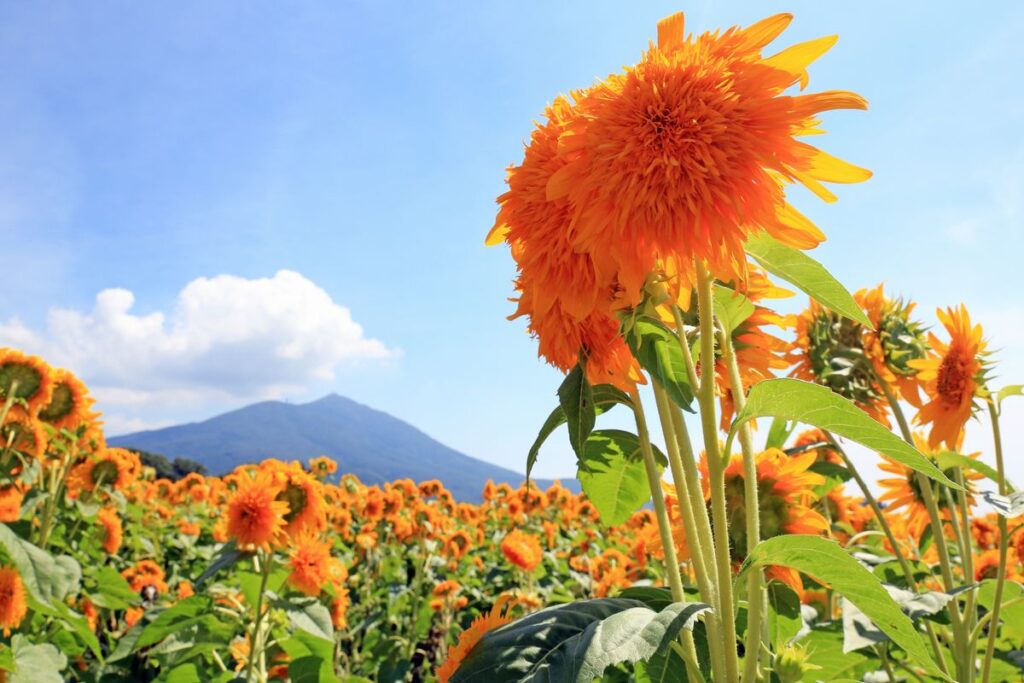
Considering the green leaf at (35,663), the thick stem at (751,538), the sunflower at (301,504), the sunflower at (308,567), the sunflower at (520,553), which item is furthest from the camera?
the sunflower at (520,553)

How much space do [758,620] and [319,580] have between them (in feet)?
8.17

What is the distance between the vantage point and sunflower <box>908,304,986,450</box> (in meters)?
1.84

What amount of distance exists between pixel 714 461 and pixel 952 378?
4.45 feet

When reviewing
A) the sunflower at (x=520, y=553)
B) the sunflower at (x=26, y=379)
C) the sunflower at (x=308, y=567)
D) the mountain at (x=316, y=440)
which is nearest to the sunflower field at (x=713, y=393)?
the sunflower at (x=308, y=567)

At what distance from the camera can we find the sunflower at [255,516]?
8.79ft

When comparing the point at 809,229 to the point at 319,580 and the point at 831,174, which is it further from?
→ the point at 319,580

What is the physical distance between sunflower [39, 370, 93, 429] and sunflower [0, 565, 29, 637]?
1.20 m

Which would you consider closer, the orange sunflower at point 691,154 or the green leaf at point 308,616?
the orange sunflower at point 691,154

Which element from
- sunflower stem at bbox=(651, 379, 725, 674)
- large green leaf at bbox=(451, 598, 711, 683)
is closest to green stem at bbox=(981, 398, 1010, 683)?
sunflower stem at bbox=(651, 379, 725, 674)

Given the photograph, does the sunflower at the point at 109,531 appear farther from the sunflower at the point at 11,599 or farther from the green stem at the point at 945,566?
the green stem at the point at 945,566

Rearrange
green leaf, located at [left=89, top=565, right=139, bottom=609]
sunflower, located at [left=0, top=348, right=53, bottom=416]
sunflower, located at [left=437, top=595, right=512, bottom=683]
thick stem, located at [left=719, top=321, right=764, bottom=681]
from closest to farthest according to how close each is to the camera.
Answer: thick stem, located at [left=719, top=321, right=764, bottom=681] < sunflower, located at [left=437, top=595, right=512, bottom=683] < sunflower, located at [left=0, top=348, right=53, bottom=416] < green leaf, located at [left=89, top=565, right=139, bottom=609]

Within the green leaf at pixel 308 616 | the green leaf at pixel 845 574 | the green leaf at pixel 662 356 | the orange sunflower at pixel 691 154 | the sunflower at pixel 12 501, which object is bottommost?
the green leaf at pixel 308 616

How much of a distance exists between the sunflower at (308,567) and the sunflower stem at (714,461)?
2.38 meters

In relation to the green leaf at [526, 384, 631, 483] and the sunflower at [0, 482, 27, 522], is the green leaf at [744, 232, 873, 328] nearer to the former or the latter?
the green leaf at [526, 384, 631, 483]
